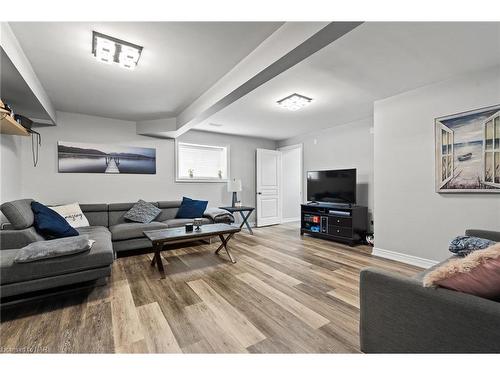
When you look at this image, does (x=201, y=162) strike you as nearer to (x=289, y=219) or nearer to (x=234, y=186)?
(x=234, y=186)

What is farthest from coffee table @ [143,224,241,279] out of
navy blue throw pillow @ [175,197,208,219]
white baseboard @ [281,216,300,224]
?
white baseboard @ [281,216,300,224]

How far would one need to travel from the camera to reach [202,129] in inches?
193

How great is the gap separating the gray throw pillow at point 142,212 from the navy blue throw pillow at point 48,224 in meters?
1.14

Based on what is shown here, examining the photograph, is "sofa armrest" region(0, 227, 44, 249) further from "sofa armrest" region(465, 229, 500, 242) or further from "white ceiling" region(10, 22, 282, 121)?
"sofa armrest" region(465, 229, 500, 242)

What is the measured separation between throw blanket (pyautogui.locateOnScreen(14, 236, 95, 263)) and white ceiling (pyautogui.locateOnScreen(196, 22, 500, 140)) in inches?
105

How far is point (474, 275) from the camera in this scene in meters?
0.92

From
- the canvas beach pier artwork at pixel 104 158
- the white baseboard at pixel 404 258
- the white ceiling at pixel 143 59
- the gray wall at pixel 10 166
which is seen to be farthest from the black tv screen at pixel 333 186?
the gray wall at pixel 10 166

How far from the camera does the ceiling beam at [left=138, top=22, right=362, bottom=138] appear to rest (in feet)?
4.67

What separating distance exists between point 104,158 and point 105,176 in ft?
1.10

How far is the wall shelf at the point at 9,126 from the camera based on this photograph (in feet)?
7.06

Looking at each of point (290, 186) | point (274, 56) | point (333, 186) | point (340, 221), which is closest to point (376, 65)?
point (274, 56)

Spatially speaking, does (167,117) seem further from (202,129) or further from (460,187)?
(460,187)
